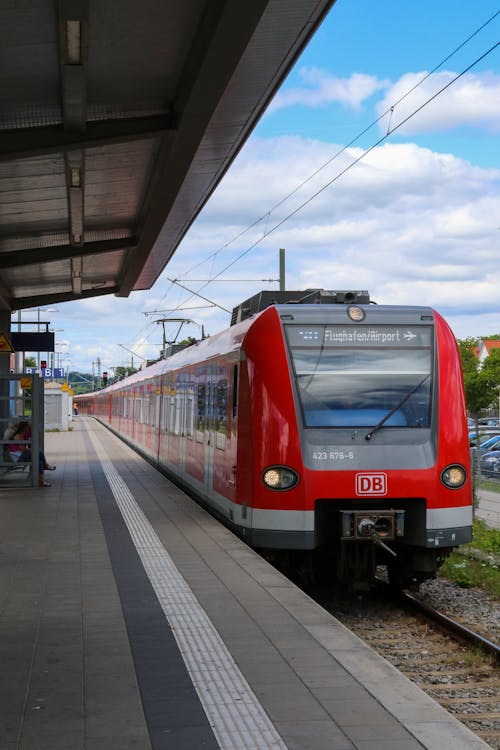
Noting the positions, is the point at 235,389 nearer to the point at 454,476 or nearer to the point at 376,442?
the point at 376,442

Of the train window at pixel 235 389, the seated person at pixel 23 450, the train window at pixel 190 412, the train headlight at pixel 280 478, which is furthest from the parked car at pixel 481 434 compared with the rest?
the train headlight at pixel 280 478

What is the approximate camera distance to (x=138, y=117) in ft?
32.3

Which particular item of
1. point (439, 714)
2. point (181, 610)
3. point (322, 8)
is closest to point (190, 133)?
point (322, 8)

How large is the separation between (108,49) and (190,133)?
5.79 feet

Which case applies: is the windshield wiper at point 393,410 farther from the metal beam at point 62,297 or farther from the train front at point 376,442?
the metal beam at point 62,297

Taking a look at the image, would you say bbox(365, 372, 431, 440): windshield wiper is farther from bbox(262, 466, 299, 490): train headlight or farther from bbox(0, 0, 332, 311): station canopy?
bbox(0, 0, 332, 311): station canopy

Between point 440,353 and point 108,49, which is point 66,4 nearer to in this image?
point 108,49

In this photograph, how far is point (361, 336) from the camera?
9664 mm

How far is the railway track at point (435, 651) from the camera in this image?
6.33 meters

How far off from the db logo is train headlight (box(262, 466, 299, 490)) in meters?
0.57

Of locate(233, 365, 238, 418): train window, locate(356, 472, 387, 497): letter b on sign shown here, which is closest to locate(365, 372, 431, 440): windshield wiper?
locate(356, 472, 387, 497): letter b on sign

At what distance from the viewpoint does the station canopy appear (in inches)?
282

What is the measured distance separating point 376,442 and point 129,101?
4.03 m

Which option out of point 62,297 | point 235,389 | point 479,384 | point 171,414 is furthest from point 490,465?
point 479,384
